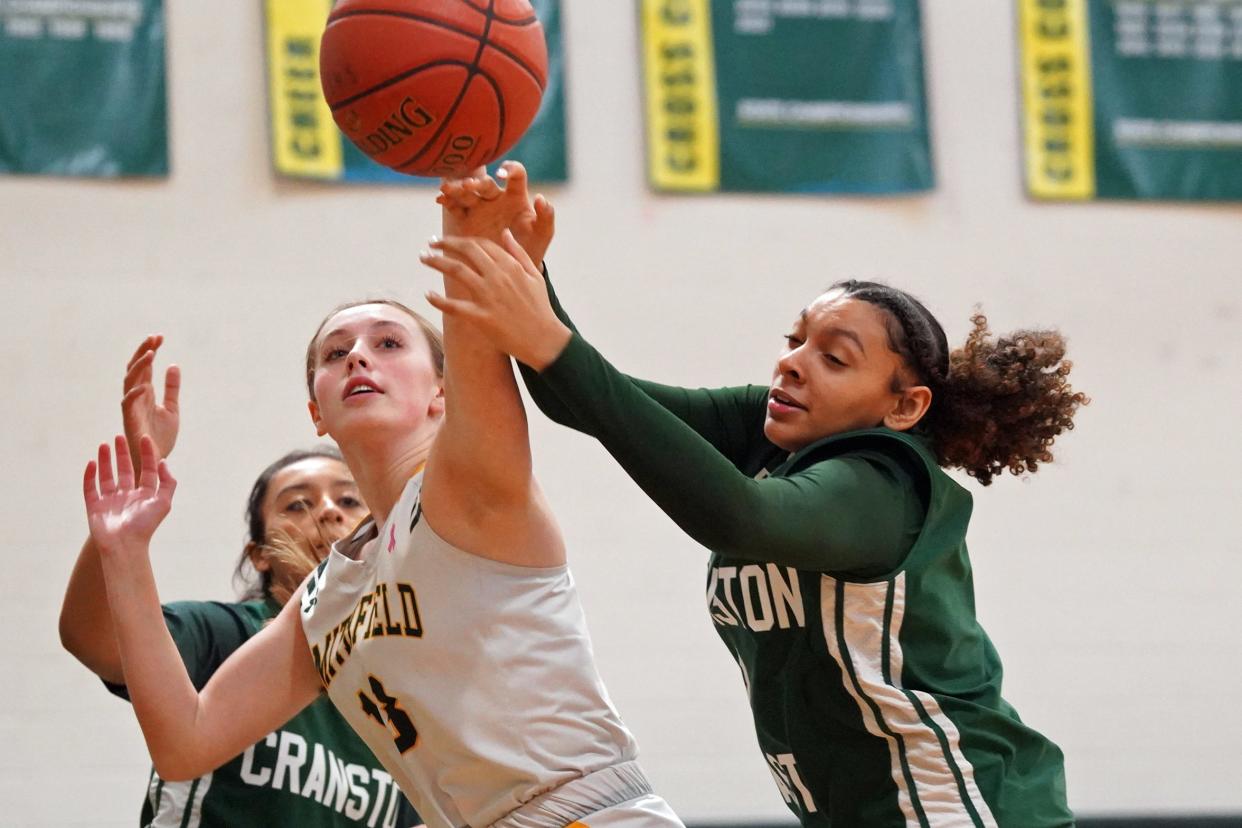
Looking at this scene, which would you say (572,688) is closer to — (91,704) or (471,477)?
(471,477)

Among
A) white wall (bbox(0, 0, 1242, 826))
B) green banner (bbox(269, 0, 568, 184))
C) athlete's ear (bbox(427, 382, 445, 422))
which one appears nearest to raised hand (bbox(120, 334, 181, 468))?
athlete's ear (bbox(427, 382, 445, 422))

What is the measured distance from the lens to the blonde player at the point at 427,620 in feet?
7.27

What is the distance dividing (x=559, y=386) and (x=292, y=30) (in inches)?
184

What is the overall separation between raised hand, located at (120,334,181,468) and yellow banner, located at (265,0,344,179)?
336 cm

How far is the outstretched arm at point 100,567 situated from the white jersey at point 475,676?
2.29 ft

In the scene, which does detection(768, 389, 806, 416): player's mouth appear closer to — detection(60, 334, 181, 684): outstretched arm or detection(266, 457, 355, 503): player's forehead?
detection(60, 334, 181, 684): outstretched arm

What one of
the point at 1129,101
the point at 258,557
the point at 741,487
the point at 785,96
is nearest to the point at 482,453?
the point at 741,487

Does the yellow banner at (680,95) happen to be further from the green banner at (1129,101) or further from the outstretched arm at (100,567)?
the outstretched arm at (100,567)

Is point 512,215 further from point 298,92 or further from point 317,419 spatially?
point 298,92

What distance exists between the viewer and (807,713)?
2.32m

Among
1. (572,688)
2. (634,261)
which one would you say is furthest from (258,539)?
(634,261)

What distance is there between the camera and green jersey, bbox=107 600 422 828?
11.0 ft

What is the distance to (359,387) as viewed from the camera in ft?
8.48

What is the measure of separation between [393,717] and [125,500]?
0.62 metres
